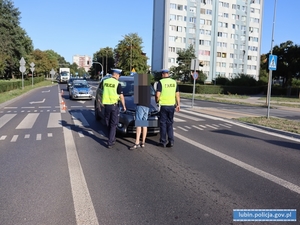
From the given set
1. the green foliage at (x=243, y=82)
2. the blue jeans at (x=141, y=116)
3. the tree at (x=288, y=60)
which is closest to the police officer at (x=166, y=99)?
the blue jeans at (x=141, y=116)

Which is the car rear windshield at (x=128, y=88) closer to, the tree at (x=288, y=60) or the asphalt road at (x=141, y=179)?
the asphalt road at (x=141, y=179)

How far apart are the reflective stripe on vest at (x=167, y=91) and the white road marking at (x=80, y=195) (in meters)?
2.44

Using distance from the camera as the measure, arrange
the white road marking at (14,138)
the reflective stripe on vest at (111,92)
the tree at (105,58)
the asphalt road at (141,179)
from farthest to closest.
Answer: the tree at (105,58), the white road marking at (14,138), the reflective stripe on vest at (111,92), the asphalt road at (141,179)

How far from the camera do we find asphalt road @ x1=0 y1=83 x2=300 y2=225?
383 centimetres

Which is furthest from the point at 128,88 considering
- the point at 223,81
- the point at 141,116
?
the point at 223,81

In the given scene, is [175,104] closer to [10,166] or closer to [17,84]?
[10,166]

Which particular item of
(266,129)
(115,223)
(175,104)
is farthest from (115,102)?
(266,129)

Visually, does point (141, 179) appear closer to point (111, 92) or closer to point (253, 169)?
point (253, 169)

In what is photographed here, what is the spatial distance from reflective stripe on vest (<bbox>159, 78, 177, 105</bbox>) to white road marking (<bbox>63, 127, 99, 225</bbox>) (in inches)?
96.2

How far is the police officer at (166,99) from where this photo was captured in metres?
7.29

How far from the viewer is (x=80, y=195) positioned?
4.36 meters

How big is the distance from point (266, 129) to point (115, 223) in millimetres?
8652

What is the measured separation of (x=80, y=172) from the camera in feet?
17.9

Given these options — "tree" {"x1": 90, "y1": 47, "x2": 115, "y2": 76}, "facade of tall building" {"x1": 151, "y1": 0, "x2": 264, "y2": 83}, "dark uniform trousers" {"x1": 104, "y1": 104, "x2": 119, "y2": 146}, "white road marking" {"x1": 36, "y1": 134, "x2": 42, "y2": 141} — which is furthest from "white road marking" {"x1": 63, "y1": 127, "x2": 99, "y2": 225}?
"tree" {"x1": 90, "y1": 47, "x2": 115, "y2": 76}
